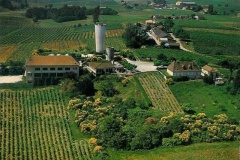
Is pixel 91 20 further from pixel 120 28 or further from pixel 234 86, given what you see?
pixel 234 86

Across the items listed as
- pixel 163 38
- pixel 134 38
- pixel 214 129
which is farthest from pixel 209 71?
pixel 163 38

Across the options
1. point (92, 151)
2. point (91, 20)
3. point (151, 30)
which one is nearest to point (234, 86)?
point (92, 151)

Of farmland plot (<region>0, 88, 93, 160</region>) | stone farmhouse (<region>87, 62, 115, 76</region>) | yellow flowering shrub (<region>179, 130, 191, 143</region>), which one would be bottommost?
farmland plot (<region>0, 88, 93, 160</region>)

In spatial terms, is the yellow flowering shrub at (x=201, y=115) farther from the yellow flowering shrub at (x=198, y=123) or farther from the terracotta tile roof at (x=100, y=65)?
the terracotta tile roof at (x=100, y=65)

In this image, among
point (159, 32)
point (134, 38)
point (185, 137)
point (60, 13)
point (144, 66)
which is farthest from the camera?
point (60, 13)

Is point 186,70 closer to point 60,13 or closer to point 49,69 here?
point 49,69

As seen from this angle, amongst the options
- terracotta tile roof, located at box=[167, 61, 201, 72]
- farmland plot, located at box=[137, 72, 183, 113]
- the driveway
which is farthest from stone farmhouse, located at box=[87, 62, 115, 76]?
terracotta tile roof, located at box=[167, 61, 201, 72]

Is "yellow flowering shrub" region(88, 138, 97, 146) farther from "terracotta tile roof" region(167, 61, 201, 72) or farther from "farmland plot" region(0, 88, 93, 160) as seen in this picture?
"terracotta tile roof" region(167, 61, 201, 72)
